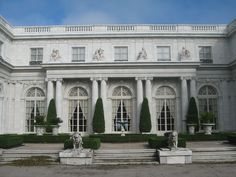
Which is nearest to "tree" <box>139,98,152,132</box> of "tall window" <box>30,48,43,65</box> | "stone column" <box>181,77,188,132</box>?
"stone column" <box>181,77,188,132</box>

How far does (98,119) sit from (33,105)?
28.3 feet

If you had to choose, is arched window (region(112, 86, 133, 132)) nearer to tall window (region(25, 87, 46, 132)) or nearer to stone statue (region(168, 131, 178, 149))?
tall window (region(25, 87, 46, 132))

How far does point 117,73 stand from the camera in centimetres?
3378

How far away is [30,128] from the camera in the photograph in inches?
1380

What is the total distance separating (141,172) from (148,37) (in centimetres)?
2415

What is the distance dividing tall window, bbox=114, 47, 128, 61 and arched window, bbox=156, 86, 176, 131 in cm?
558

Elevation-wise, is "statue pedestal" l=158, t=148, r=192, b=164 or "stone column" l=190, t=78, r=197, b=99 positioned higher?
"stone column" l=190, t=78, r=197, b=99

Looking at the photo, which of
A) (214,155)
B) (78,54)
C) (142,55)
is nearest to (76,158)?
(214,155)

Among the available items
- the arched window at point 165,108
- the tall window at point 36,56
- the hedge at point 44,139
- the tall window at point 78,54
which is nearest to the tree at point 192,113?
the arched window at point 165,108

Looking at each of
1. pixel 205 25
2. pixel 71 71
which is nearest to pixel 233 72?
pixel 205 25

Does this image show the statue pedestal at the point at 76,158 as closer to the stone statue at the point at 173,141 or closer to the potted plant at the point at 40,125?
the stone statue at the point at 173,141

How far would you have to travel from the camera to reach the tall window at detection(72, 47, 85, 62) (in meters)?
35.6

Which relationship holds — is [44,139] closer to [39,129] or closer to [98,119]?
[39,129]

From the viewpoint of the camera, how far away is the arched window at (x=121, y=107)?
34344mm
